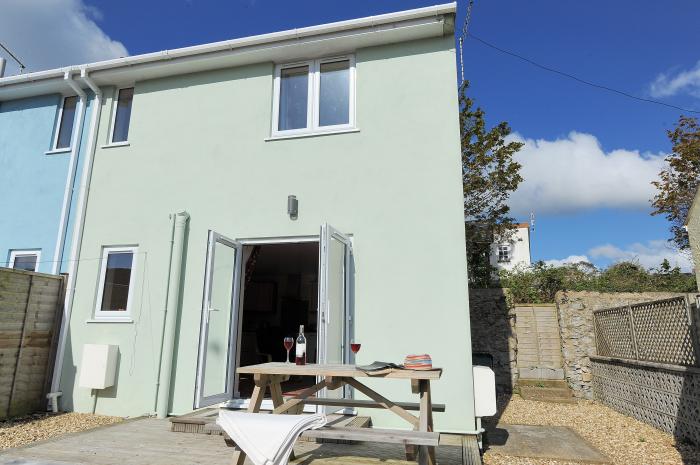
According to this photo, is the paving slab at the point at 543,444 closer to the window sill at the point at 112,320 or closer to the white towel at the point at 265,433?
the white towel at the point at 265,433

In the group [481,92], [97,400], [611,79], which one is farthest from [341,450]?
[481,92]

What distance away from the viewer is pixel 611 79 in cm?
1012

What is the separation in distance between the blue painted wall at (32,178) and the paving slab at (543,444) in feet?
23.3

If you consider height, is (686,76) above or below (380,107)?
above

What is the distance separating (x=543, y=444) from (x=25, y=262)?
851 centimetres

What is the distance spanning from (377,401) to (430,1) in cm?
539

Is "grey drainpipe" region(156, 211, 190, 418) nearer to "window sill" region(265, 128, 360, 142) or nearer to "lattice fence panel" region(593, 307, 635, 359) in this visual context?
"window sill" region(265, 128, 360, 142)

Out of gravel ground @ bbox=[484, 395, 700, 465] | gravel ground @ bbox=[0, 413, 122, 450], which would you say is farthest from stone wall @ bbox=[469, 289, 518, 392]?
gravel ground @ bbox=[0, 413, 122, 450]

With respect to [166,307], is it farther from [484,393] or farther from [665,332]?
[665,332]

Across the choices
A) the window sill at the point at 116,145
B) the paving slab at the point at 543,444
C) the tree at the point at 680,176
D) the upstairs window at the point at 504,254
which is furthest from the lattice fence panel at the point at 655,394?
the upstairs window at the point at 504,254

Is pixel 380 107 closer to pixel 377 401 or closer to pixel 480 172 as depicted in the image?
pixel 377 401

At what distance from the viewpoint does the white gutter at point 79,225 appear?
20.8 ft

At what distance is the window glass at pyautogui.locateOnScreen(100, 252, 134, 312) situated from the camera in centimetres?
641

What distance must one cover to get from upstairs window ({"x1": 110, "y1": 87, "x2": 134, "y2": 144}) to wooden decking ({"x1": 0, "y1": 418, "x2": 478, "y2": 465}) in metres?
4.85
